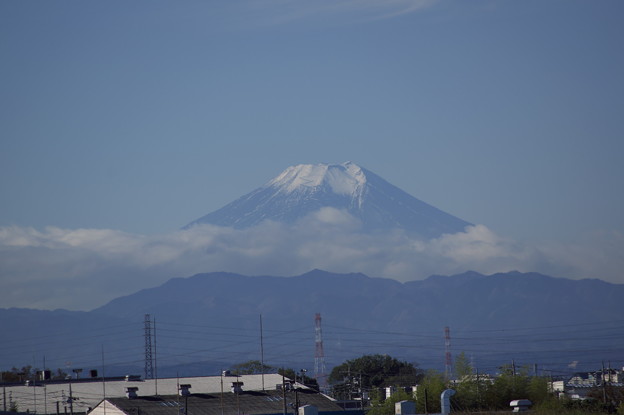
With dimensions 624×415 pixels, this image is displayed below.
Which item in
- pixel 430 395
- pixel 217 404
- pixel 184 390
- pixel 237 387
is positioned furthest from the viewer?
pixel 237 387

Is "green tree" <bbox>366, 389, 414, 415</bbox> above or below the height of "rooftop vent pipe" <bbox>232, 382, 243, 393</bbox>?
below

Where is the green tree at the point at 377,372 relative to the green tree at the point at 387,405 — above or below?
above

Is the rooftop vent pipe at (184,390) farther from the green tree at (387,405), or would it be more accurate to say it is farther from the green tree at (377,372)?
the green tree at (377,372)

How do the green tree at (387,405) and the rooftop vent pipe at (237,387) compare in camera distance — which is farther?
the rooftop vent pipe at (237,387)

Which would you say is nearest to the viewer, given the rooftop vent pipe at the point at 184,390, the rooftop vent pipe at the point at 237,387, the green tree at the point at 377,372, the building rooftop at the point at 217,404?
the building rooftop at the point at 217,404

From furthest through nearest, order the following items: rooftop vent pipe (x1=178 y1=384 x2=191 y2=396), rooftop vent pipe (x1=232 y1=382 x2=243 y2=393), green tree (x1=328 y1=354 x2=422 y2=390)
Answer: green tree (x1=328 y1=354 x2=422 y2=390) → rooftop vent pipe (x1=232 y1=382 x2=243 y2=393) → rooftop vent pipe (x1=178 y1=384 x2=191 y2=396)

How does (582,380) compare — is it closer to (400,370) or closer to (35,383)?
(400,370)

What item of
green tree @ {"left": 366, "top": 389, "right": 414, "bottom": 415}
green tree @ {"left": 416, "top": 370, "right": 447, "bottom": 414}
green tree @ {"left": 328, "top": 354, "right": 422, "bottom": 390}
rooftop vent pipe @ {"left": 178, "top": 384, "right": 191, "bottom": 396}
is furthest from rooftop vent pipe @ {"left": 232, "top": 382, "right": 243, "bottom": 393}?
green tree @ {"left": 328, "top": 354, "right": 422, "bottom": 390}

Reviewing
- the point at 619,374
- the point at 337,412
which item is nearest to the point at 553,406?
the point at 337,412

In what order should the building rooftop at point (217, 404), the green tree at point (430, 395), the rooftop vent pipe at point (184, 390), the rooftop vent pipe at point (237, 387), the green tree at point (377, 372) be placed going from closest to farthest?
the building rooftop at point (217, 404), the green tree at point (430, 395), the rooftop vent pipe at point (184, 390), the rooftop vent pipe at point (237, 387), the green tree at point (377, 372)

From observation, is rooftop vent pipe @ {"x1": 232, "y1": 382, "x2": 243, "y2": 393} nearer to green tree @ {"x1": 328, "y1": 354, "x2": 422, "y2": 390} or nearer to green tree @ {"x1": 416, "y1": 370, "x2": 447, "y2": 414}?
green tree @ {"x1": 416, "y1": 370, "x2": 447, "y2": 414}

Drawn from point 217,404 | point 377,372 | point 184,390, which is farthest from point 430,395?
point 377,372

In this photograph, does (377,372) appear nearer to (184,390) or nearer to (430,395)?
(430,395)

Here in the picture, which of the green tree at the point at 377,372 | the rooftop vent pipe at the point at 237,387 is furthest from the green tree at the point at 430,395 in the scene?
the green tree at the point at 377,372
